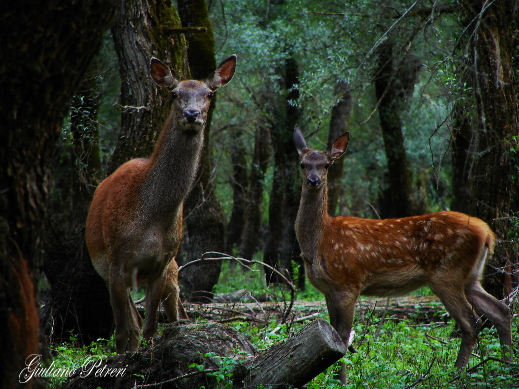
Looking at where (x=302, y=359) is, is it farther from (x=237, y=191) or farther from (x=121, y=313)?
(x=237, y=191)

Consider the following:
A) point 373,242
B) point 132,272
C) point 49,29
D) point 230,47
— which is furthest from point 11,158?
point 230,47

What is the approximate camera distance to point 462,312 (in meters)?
7.20

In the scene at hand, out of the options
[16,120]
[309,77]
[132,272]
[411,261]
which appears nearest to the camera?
[16,120]

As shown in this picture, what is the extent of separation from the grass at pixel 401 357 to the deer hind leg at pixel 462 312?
0.17 metres

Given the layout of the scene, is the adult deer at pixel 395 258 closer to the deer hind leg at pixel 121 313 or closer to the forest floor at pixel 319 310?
the forest floor at pixel 319 310

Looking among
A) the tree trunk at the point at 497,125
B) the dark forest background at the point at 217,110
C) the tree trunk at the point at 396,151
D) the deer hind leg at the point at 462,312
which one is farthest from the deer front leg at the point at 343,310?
the tree trunk at the point at 396,151

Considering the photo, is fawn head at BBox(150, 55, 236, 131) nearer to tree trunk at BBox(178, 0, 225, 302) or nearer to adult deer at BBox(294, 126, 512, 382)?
adult deer at BBox(294, 126, 512, 382)

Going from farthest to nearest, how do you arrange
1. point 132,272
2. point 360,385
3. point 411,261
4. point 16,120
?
1. point 411,261
2. point 132,272
3. point 360,385
4. point 16,120

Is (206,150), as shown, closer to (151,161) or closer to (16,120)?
(151,161)

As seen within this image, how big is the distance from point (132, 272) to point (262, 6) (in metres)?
12.2

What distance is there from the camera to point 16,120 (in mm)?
3389

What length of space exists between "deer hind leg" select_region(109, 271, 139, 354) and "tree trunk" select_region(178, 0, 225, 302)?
5.81m

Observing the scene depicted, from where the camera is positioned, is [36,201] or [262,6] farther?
[262,6]

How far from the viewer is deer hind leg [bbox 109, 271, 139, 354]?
6309 mm
